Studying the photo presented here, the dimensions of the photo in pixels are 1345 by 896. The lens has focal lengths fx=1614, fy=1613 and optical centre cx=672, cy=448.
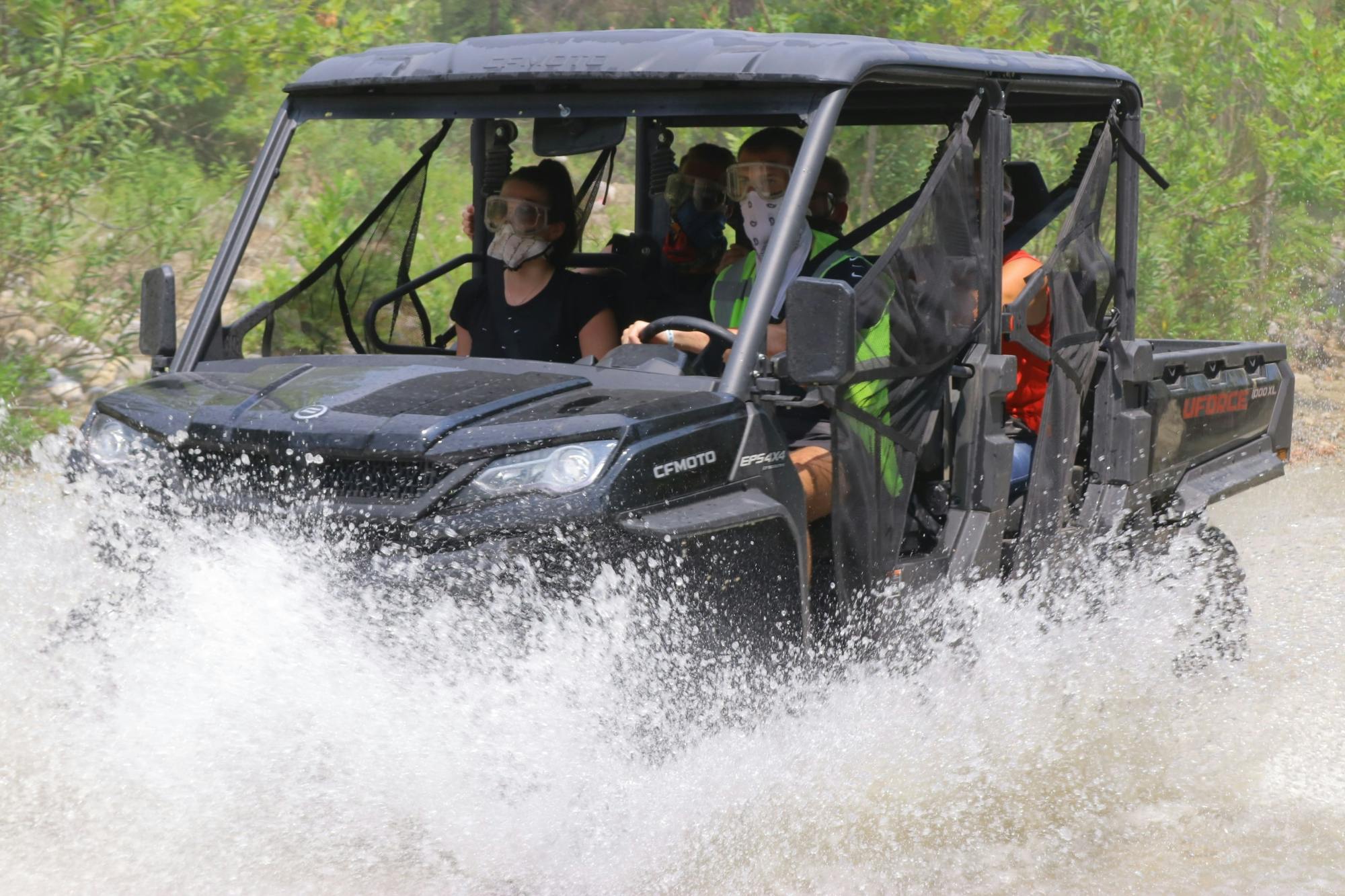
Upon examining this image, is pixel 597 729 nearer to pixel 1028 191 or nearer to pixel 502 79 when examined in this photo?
pixel 502 79

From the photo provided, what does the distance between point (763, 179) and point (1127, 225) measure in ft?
5.53

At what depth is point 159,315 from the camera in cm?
471

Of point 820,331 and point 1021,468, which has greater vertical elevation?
point 820,331

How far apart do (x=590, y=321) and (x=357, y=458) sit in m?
1.56

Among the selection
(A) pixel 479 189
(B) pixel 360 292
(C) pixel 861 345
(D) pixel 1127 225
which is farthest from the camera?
(A) pixel 479 189

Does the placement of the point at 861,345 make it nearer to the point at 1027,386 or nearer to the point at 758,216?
the point at 758,216

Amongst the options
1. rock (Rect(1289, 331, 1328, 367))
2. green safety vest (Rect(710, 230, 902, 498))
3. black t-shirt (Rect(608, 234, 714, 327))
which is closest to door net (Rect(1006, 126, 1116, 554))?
green safety vest (Rect(710, 230, 902, 498))

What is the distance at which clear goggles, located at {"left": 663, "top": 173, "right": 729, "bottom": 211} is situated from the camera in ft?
18.8

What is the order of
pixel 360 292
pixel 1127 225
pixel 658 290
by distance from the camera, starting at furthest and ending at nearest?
1. pixel 658 290
2. pixel 1127 225
3. pixel 360 292

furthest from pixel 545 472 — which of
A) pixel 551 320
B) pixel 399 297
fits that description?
pixel 399 297

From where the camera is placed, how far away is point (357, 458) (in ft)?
11.8

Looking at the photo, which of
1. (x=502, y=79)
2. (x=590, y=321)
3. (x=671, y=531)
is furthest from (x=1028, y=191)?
(x=671, y=531)

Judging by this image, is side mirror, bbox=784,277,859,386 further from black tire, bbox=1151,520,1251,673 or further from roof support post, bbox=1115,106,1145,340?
black tire, bbox=1151,520,1251,673

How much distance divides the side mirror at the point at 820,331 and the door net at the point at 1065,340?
1259 mm
